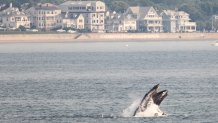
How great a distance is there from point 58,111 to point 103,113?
318 cm

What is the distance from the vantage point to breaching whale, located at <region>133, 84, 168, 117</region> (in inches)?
2343

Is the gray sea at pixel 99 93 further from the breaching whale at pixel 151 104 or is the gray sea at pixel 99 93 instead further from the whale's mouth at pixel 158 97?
the whale's mouth at pixel 158 97

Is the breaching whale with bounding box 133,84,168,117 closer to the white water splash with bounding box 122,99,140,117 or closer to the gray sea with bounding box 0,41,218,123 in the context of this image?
the gray sea with bounding box 0,41,218,123

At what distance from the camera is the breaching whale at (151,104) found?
59.5 metres

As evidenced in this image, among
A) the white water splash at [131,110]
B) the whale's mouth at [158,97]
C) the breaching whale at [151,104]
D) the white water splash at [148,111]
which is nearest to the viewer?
the whale's mouth at [158,97]

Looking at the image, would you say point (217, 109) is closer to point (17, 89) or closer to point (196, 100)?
point (196, 100)

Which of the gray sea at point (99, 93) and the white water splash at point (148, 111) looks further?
the gray sea at point (99, 93)

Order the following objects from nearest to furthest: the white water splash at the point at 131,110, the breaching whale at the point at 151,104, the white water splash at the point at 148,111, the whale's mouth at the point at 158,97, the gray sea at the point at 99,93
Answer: the whale's mouth at the point at 158,97
the breaching whale at the point at 151,104
the white water splash at the point at 148,111
the white water splash at the point at 131,110
the gray sea at the point at 99,93

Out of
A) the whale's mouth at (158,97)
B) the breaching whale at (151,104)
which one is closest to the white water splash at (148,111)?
the breaching whale at (151,104)

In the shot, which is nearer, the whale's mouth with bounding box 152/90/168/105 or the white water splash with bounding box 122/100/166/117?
the whale's mouth with bounding box 152/90/168/105

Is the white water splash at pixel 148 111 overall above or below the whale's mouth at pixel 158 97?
below

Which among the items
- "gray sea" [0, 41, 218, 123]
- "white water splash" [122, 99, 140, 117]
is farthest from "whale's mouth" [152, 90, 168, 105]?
"white water splash" [122, 99, 140, 117]

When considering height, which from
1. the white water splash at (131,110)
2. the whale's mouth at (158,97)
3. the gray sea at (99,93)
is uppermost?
the whale's mouth at (158,97)

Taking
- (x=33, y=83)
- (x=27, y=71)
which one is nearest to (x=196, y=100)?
(x=33, y=83)
